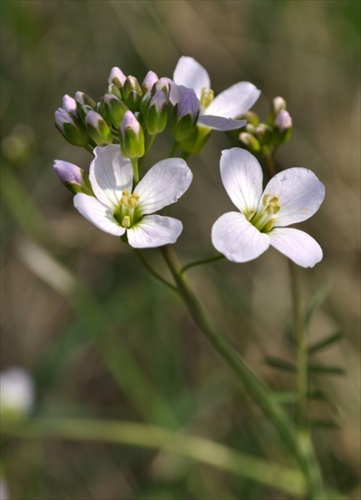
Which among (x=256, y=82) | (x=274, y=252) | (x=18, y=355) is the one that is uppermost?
(x=256, y=82)

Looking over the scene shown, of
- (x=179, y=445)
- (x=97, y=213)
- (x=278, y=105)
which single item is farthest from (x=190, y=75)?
(x=179, y=445)

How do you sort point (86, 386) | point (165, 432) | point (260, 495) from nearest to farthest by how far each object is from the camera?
point (165, 432) → point (260, 495) → point (86, 386)

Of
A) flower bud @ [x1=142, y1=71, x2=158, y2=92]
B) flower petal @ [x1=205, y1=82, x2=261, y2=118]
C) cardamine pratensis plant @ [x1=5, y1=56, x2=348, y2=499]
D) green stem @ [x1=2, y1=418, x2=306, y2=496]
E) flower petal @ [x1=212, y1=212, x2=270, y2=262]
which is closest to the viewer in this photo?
flower petal @ [x1=212, y1=212, x2=270, y2=262]

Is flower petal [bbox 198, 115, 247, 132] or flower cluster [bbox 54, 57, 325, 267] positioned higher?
flower petal [bbox 198, 115, 247, 132]

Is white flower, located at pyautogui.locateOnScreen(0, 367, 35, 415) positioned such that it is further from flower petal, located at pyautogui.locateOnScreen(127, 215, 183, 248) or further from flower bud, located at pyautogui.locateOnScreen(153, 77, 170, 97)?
flower bud, located at pyautogui.locateOnScreen(153, 77, 170, 97)

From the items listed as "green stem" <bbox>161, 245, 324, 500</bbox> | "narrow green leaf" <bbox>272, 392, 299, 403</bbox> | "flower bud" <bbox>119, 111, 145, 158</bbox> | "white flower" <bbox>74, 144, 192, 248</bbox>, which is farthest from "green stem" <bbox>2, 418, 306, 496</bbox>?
"flower bud" <bbox>119, 111, 145, 158</bbox>

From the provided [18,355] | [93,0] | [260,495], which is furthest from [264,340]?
[93,0]

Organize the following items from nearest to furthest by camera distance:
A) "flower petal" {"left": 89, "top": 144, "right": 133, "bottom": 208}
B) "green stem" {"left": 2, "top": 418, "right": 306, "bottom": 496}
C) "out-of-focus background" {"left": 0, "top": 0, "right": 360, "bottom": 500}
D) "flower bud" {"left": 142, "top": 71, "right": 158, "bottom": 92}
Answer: "flower petal" {"left": 89, "top": 144, "right": 133, "bottom": 208}
"flower bud" {"left": 142, "top": 71, "right": 158, "bottom": 92}
"green stem" {"left": 2, "top": 418, "right": 306, "bottom": 496}
"out-of-focus background" {"left": 0, "top": 0, "right": 360, "bottom": 500}

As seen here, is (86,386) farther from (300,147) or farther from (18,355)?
(300,147)
